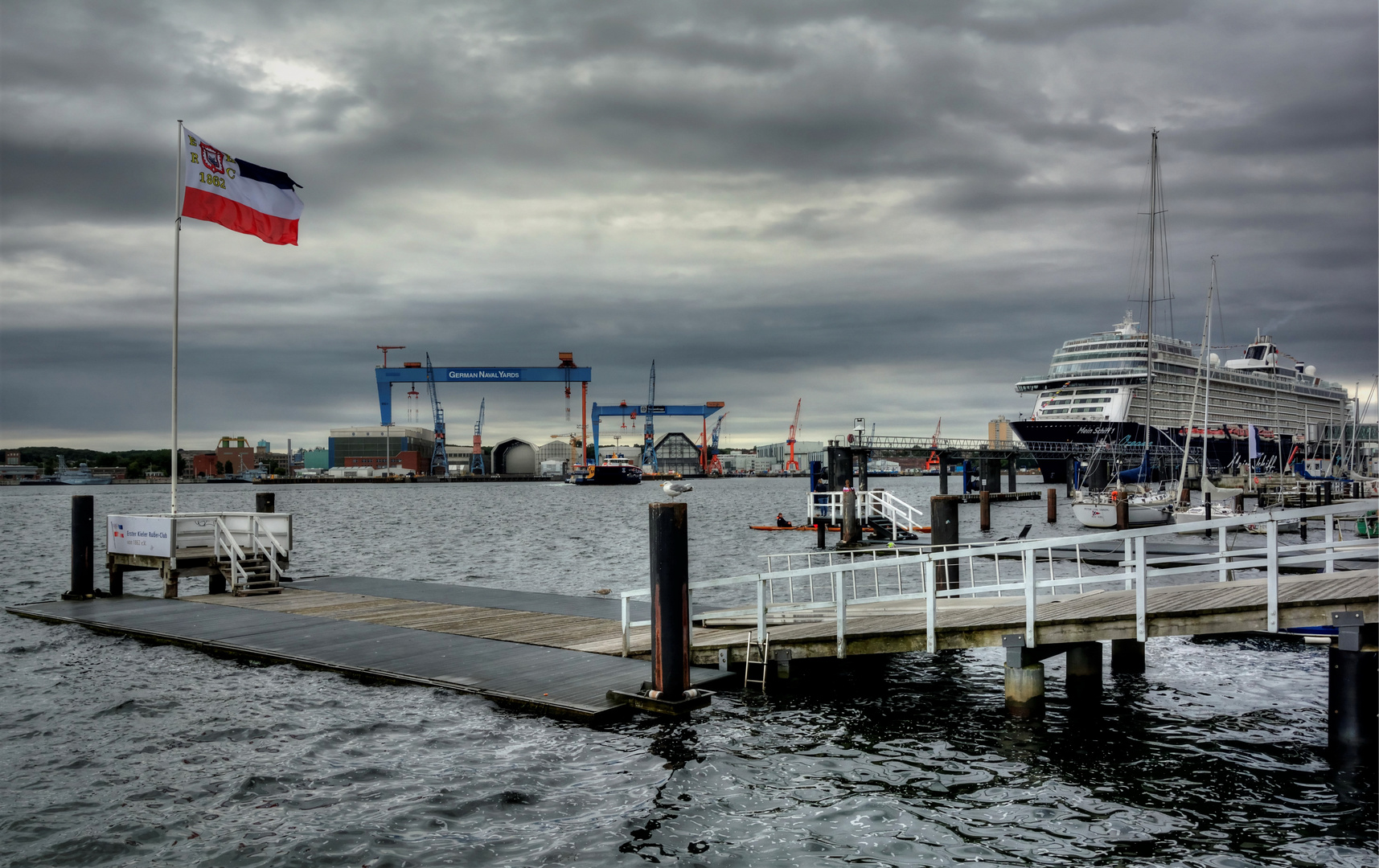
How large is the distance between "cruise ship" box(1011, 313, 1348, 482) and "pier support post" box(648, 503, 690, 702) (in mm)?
93172

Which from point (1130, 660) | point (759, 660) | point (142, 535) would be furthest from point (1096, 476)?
point (142, 535)

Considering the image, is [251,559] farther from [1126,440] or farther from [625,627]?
[1126,440]

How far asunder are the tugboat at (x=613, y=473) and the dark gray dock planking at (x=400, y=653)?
137424mm

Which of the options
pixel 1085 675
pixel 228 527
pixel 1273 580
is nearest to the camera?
pixel 1273 580

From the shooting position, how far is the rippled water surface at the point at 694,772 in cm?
834

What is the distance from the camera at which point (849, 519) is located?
39000 millimetres

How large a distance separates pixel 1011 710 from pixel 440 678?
776cm

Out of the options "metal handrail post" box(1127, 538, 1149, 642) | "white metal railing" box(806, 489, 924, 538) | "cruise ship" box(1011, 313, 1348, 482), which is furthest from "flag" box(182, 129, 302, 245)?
"cruise ship" box(1011, 313, 1348, 482)

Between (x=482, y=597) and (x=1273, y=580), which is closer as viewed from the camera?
(x=1273, y=580)

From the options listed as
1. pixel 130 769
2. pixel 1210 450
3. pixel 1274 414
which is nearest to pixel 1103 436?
pixel 1210 450

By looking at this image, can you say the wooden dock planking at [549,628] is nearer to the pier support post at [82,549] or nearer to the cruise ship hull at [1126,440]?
the pier support post at [82,549]

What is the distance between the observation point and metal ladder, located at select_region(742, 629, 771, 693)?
1280 cm

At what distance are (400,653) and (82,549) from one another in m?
10.4

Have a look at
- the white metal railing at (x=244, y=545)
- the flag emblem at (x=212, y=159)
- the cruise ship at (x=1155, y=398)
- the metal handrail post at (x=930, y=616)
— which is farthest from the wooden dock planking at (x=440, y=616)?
the cruise ship at (x=1155, y=398)
